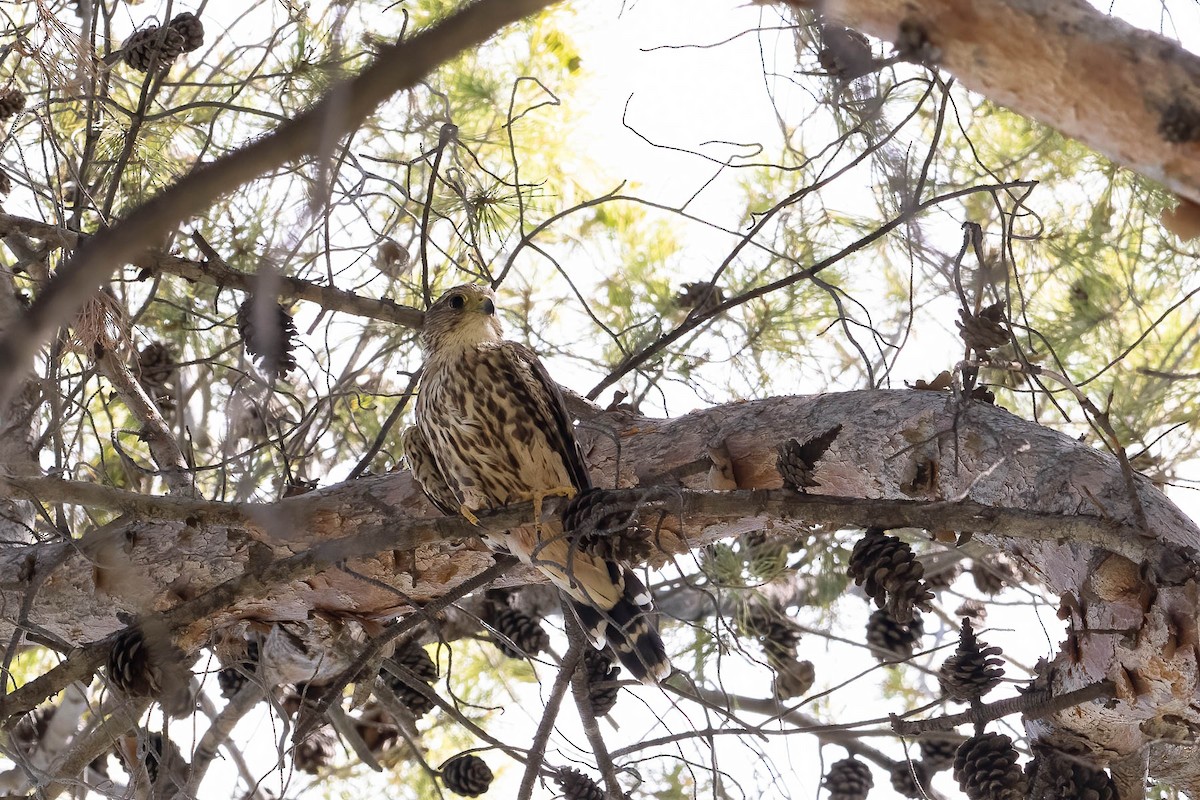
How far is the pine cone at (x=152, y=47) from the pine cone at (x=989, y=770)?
2.74 metres

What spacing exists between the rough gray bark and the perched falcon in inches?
4.3

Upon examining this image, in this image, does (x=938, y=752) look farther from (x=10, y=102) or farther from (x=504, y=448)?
(x=10, y=102)

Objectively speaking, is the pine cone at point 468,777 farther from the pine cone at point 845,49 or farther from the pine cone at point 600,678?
the pine cone at point 845,49

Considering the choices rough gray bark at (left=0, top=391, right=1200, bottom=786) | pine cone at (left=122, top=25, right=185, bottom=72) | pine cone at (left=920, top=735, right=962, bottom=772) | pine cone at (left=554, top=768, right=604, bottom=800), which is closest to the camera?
rough gray bark at (left=0, top=391, right=1200, bottom=786)

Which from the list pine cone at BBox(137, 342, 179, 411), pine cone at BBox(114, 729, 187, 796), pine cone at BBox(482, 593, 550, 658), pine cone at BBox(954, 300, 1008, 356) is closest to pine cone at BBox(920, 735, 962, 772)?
pine cone at BBox(482, 593, 550, 658)

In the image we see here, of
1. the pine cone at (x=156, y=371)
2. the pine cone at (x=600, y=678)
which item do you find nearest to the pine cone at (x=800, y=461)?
the pine cone at (x=600, y=678)

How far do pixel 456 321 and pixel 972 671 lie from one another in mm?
1611

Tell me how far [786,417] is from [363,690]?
120 cm

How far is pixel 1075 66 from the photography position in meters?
1.34

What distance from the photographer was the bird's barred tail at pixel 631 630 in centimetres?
255

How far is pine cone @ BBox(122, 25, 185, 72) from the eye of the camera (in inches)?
122

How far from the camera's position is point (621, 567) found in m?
2.65

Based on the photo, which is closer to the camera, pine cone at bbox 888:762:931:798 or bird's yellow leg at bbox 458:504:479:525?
bird's yellow leg at bbox 458:504:479:525

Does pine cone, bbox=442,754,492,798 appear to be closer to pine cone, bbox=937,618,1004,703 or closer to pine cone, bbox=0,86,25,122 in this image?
pine cone, bbox=937,618,1004,703
